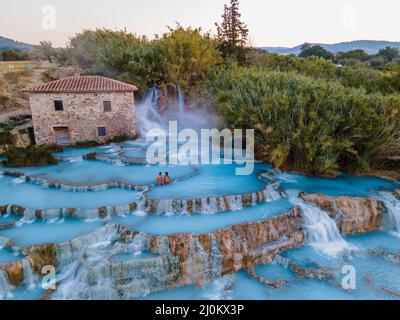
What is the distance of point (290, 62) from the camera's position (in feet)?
110

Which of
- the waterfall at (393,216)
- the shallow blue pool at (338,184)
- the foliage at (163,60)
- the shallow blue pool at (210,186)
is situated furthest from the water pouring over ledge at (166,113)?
the waterfall at (393,216)

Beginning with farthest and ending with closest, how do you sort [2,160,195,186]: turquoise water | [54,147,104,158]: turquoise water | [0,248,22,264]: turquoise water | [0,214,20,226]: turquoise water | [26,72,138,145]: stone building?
[26,72,138,145]: stone building < [54,147,104,158]: turquoise water < [2,160,195,186]: turquoise water < [0,214,20,226]: turquoise water < [0,248,22,264]: turquoise water

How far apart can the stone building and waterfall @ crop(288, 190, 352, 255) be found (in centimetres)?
1386

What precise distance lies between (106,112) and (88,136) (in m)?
2.04

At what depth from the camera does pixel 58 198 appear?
13.3 meters

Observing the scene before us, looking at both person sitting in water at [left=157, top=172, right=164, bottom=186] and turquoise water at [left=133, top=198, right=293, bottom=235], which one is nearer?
turquoise water at [left=133, top=198, right=293, bottom=235]

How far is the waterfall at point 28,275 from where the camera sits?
9.50 metres

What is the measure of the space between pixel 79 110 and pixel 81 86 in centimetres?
156

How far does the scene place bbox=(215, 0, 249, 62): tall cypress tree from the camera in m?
32.4

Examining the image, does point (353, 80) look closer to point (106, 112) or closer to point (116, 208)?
point (106, 112)

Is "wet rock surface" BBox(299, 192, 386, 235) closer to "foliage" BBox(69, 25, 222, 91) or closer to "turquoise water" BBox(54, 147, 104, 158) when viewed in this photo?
"turquoise water" BBox(54, 147, 104, 158)

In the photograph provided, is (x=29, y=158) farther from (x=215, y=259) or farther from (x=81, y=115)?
(x=215, y=259)

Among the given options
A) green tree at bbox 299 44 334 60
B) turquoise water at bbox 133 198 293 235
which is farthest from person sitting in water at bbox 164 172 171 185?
green tree at bbox 299 44 334 60

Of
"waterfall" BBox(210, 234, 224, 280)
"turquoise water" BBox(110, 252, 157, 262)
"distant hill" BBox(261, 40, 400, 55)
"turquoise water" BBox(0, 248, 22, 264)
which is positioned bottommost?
"waterfall" BBox(210, 234, 224, 280)
